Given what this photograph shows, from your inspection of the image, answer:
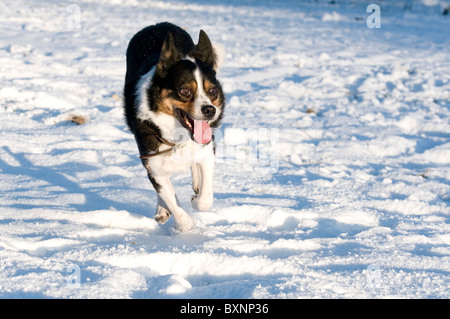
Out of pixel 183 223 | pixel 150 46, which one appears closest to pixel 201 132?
pixel 183 223

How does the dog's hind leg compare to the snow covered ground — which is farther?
the dog's hind leg

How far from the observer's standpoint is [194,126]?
143 inches

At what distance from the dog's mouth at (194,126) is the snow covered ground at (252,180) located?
685mm

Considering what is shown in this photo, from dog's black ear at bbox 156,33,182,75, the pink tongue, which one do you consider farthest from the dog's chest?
dog's black ear at bbox 156,33,182,75

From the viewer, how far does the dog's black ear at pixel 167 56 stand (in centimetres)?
361

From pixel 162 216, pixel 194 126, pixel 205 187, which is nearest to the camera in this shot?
pixel 194 126

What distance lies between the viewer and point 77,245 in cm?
339

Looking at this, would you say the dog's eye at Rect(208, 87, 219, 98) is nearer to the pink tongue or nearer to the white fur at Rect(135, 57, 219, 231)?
the white fur at Rect(135, 57, 219, 231)

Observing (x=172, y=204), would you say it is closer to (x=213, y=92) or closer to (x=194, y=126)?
(x=194, y=126)

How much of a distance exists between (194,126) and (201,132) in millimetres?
63

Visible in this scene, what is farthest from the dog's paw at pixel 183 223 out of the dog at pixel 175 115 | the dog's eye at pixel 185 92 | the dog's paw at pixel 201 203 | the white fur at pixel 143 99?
the dog's eye at pixel 185 92

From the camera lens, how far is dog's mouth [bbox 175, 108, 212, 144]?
3613 millimetres

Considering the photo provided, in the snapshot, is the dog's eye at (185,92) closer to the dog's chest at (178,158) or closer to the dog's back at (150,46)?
the dog's chest at (178,158)
